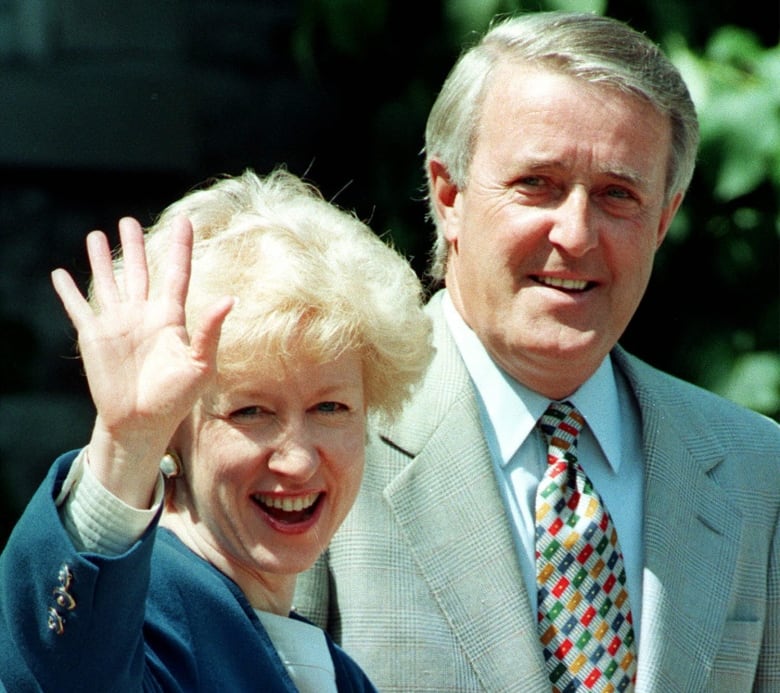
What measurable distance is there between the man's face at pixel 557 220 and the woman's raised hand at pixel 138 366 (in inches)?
39.6

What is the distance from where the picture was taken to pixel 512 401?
268cm

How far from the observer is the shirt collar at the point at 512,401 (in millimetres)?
2660

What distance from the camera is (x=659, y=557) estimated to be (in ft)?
8.58

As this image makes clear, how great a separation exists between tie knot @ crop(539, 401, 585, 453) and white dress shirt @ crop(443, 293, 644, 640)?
0.04 feet

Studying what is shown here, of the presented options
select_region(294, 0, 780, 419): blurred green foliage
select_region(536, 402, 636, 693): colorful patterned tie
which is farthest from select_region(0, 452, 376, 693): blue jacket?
select_region(294, 0, 780, 419): blurred green foliage

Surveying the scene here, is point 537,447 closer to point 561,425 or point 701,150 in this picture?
point 561,425

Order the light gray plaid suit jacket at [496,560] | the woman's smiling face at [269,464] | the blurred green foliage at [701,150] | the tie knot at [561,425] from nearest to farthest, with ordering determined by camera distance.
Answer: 1. the woman's smiling face at [269,464]
2. the light gray plaid suit jacket at [496,560]
3. the tie knot at [561,425]
4. the blurred green foliage at [701,150]

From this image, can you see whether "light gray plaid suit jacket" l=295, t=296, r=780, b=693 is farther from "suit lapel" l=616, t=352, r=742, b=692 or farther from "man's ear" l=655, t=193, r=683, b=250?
"man's ear" l=655, t=193, r=683, b=250

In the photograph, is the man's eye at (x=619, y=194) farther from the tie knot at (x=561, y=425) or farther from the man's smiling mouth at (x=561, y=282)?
the tie knot at (x=561, y=425)

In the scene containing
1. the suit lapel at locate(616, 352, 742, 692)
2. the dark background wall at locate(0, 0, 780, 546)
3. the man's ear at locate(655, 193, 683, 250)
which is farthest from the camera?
the dark background wall at locate(0, 0, 780, 546)

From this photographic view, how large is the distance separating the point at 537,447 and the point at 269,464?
0.85 m

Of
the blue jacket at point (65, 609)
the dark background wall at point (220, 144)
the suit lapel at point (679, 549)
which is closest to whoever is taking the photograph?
the blue jacket at point (65, 609)

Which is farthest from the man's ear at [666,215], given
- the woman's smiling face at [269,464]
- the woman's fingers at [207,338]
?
the woman's fingers at [207,338]

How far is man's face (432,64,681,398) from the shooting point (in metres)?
2.58
